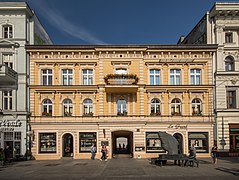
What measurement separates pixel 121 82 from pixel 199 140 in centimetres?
1012

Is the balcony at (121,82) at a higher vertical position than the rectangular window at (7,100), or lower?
higher

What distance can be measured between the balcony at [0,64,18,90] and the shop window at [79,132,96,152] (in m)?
8.64

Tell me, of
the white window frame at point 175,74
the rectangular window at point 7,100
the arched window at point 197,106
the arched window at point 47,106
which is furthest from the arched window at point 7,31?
the arched window at point 197,106

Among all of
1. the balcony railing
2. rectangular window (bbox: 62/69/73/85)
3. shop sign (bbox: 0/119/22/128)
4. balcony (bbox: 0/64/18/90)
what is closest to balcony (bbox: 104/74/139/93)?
the balcony railing

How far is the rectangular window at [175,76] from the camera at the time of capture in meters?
33.9

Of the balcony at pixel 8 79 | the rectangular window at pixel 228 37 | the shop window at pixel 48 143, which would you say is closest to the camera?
the balcony at pixel 8 79

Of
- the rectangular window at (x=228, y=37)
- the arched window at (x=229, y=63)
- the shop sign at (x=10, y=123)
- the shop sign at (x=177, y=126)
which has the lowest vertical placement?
the shop sign at (x=177, y=126)

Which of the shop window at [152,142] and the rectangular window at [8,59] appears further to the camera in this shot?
the rectangular window at [8,59]

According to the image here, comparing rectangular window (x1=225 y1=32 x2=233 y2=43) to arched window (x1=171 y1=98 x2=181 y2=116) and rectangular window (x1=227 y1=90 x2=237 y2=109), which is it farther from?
arched window (x1=171 y1=98 x2=181 y2=116)

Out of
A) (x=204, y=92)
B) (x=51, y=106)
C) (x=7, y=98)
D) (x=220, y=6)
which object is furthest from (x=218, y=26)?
(x=7, y=98)

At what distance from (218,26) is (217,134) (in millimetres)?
11340

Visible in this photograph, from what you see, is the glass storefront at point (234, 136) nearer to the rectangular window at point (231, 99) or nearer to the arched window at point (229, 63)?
the rectangular window at point (231, 99)

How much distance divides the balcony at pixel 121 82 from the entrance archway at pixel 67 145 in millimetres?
6814

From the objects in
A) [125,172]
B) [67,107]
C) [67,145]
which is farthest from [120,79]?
[125,172]
